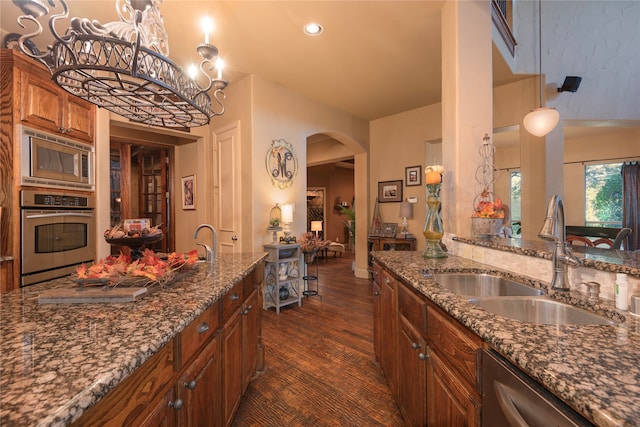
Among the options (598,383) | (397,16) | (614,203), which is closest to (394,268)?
(598,383)

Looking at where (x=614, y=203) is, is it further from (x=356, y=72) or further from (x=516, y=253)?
(x=516, y=253)

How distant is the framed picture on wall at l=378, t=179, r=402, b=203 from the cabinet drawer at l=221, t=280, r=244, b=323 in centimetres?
384

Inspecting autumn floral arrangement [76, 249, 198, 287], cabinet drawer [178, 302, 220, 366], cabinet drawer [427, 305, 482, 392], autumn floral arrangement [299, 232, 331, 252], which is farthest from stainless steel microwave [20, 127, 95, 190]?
cabinet drawer [427, 305, 482, 392]

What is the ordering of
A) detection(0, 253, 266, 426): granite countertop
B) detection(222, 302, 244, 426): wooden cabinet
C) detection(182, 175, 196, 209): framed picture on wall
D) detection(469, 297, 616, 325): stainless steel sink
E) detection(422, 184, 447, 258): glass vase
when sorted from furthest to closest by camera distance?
detection(182, 175, 196, 209): framed picture on wall < detection(422, 184, 447, 258): glass vase < detection(222, 302, 244, 426): wooden cabinet < detection(469, 297, 616, 325): stainless steel sink < detection(0, 253, 266, 426): granite countertop

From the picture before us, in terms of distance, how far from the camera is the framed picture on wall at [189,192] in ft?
14.5

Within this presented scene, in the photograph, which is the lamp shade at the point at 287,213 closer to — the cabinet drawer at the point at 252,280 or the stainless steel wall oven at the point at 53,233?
the cabinet drawer at the point at 252,280

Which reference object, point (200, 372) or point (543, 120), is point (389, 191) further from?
point (200, 372)

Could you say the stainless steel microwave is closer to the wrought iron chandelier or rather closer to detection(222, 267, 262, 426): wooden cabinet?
the wrought iron chandelier

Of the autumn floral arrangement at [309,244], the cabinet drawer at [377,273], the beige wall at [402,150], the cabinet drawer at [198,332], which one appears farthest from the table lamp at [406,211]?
the cabinet drawer at [198,332]

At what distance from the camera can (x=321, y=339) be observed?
2.75 metres

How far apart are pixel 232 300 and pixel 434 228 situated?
1.44 metres

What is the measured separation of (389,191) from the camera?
5113 mm

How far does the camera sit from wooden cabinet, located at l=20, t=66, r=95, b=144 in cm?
231

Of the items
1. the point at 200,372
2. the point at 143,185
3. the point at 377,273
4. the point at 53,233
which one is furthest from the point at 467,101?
the point at 143,185
